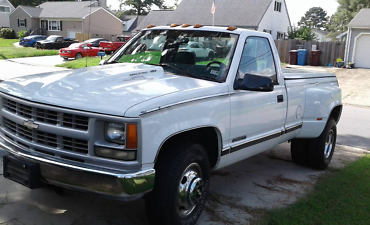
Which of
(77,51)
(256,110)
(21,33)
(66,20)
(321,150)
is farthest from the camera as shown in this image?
(21,33)

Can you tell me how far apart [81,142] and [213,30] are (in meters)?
2.30

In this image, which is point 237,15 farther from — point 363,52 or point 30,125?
point 30,125

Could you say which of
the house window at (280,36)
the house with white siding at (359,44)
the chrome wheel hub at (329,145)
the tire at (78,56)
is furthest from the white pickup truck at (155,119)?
the house window at (280,36)

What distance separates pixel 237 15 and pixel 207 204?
37739 mm

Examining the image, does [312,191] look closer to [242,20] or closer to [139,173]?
[139,173]

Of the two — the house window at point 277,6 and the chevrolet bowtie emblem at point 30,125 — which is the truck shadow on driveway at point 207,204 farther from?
the house window at point 277,6

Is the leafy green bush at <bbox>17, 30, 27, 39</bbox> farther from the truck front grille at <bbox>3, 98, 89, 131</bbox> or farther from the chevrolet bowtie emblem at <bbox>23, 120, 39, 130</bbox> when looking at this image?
the chevrolet bowtie emblem at <bbox>23, 120, 39, 130</bbox>

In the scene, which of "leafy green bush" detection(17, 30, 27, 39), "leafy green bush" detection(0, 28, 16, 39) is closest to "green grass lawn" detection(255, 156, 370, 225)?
"leafy green bush" detection(17, 30, 27, 39)

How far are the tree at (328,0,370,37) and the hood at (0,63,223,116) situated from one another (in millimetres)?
52848

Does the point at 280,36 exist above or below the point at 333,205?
above

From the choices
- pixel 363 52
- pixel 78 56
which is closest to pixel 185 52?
pixel 363 52

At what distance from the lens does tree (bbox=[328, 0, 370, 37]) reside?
170 ft

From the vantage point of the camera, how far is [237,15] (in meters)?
40.7

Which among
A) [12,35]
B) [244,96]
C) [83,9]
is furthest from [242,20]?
[244,96]
